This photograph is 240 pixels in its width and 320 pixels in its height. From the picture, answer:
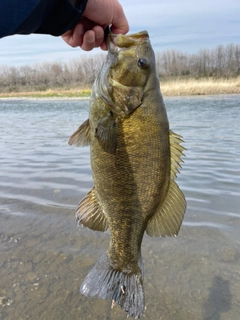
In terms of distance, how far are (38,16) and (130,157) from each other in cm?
120

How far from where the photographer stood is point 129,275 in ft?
8.02

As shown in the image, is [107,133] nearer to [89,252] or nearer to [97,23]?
[97,23]

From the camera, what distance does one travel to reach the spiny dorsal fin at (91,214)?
2502 mm

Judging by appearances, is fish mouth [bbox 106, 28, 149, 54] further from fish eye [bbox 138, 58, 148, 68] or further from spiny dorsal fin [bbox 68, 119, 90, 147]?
spiny dorsal fin [bbox 68, 119, 90, 147]

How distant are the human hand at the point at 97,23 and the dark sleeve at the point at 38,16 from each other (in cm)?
20

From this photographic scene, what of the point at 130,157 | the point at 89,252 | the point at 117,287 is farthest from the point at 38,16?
the point at 89,252

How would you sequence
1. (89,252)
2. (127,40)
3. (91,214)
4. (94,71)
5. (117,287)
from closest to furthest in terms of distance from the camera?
(127,40), (117,287), (91,214), (89,252), (94,71)

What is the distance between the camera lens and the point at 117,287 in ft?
7.87

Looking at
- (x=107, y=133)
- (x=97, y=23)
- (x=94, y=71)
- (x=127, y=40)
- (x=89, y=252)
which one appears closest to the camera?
(x=107, y=133)

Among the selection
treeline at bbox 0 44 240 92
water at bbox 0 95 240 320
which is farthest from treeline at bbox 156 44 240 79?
water at bbox 0 95 240 320

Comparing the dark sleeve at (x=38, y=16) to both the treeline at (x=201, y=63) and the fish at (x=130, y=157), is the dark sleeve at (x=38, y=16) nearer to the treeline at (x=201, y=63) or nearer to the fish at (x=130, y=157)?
the fish at (x=130, y=157)

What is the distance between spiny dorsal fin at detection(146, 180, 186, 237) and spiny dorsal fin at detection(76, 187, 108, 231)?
0.38 meters

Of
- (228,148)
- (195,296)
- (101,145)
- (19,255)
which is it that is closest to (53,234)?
(19,255)

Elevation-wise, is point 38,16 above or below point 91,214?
above
